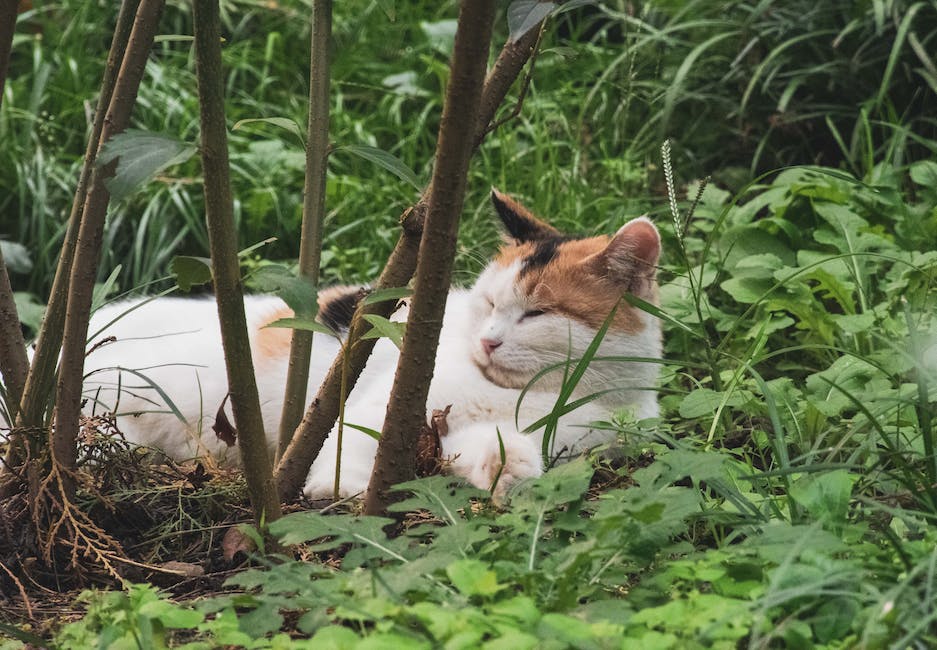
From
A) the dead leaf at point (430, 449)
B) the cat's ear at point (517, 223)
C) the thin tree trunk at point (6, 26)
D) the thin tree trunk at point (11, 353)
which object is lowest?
the dead leaf at point (430, 449)

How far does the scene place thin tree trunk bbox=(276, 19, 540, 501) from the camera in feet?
5.75

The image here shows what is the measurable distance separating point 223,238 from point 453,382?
1.09m

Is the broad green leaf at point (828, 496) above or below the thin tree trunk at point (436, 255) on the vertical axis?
below

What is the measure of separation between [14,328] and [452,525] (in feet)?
2.88

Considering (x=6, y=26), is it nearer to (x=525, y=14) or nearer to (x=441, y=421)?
(x=525, y=14)

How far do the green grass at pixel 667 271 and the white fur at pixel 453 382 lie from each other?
17 cm

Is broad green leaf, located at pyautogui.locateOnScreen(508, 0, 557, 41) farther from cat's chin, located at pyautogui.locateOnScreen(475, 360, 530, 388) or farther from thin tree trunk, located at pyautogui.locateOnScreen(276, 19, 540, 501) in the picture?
cat's chin, located at pyautogui.locateOnScreen(475, 360, 530, 388)

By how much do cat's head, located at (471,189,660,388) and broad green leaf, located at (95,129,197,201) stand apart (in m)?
1.25

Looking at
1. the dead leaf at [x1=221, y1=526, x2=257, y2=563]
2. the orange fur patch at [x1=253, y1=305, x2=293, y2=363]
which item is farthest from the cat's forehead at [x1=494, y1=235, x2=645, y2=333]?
the dead leaf at [x1=221, y1=526, x2=257, y2=563]

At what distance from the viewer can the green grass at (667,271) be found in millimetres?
1308

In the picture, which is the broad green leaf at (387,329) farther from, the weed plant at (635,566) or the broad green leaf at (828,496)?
the broad green leaf at (828,496)

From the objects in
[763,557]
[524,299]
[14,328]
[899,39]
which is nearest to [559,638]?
[763,557]

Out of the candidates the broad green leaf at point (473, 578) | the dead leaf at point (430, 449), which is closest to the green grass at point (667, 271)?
the broad green leaf at point (473, 578)

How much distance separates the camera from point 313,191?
1.86 metres
